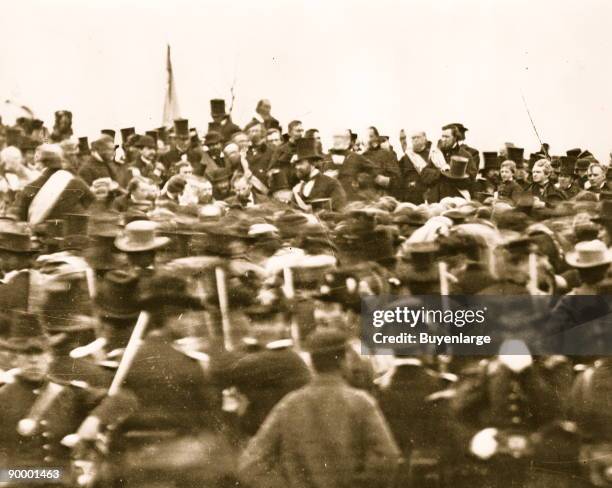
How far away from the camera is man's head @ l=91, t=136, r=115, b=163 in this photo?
4730 mm

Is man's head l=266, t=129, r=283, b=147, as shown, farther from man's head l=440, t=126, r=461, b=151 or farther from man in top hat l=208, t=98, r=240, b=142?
man's head l=440, t=126, r=461, b=151

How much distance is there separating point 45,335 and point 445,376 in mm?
2193

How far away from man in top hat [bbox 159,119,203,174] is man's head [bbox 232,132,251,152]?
0.21 metres

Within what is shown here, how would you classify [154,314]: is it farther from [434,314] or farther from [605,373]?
[605,373]

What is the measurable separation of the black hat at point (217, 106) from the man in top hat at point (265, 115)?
18 cm

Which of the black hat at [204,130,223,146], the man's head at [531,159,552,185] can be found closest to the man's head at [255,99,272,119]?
the black hat at [204,130,223,146]

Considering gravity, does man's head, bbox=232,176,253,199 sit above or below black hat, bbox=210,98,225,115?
below

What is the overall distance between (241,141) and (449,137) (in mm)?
1168

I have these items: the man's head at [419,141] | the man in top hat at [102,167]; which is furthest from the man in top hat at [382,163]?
the man in top hat at [102,167]

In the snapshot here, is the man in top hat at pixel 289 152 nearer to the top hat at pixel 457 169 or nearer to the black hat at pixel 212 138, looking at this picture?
the black hat at pixel 212 138

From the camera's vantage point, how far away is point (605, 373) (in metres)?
4.74

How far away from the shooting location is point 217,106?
4.82 meters


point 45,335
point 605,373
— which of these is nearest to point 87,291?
point 45,335

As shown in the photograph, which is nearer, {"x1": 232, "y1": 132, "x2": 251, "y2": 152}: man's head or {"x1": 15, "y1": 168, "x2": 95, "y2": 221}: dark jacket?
{"x1": 15, "y1": 168, "x2": 95, "y2": 221}: dark jacket
